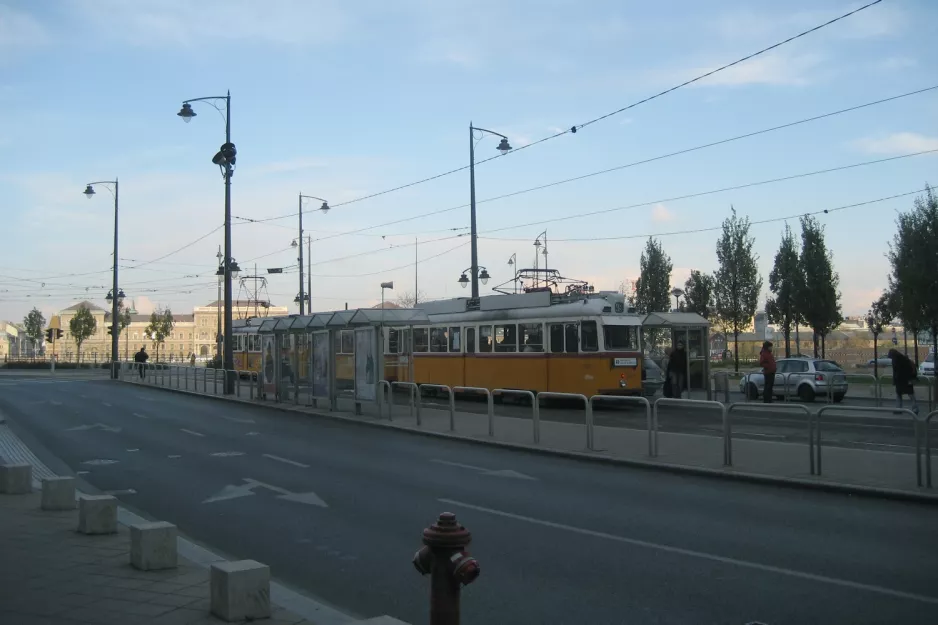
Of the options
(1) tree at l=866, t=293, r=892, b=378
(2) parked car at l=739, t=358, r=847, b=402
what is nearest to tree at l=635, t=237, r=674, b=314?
(1) tree at l=866, t=293, r=892, b=378

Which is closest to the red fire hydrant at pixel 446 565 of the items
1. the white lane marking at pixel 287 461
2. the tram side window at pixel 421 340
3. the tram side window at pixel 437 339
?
the white lane marking at pixel 287 461

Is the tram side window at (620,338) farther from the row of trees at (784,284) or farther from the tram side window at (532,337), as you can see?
the row of trees at (784,284)

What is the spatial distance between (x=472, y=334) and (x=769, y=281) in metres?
22.6

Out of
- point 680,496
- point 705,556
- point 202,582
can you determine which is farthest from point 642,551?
point 202,582

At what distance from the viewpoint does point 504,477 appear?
42.1 feet

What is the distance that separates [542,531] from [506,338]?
18121 millimetres

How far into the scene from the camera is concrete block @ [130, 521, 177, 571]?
286 inches

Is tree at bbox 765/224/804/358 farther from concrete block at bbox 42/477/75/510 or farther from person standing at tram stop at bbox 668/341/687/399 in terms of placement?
concrete block at bbox 42/477/75/510

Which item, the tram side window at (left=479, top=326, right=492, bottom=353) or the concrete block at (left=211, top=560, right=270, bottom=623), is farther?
the tram side window at (left=479, top=326, right=492, bottom=353)

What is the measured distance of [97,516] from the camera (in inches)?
342

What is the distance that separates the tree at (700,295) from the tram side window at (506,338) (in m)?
20.7

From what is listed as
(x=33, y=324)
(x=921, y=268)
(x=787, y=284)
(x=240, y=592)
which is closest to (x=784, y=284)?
(x=787, y=284)

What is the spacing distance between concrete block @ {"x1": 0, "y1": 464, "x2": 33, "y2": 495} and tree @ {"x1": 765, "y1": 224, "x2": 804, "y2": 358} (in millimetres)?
37615

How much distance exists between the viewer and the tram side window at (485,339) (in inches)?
1098
